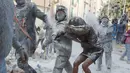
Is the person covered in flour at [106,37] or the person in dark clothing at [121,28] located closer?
the person covered in flour at [106,37]

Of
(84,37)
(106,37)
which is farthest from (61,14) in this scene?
(106,37)

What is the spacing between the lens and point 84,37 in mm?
4906

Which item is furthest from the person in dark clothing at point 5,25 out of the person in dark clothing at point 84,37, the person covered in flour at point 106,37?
the person covered in flour at point 106,37

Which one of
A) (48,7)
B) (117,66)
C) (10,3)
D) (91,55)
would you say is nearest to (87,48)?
(91,55)

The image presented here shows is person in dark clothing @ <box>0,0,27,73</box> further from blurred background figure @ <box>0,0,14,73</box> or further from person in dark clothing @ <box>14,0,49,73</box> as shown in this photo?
person in dark clothing @ <box>14,0,49,73</box>

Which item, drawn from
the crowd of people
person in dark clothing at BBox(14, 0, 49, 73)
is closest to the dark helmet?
the crowd of people

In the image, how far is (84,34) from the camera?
189 inches

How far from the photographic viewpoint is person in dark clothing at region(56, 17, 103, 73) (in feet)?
15.4

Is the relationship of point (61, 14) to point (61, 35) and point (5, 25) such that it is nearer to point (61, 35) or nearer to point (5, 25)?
point (61, 35)

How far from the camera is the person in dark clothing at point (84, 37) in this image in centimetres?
469

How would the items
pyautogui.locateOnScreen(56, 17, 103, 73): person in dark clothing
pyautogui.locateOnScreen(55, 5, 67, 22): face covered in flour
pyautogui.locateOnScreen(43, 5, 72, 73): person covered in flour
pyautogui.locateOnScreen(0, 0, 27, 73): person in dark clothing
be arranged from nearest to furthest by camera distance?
pyautogui.locateOnScreen(0, 0, 27, 73): person in dark clothing < pyautogui.locateOnScreen(56, 17, 103, 73): person in dark clothing < pyautogui.locateOnScreen(43, 5, 72, 73): person covered in flour < pyautogui.locateOnScreen(55, 5, 67, 22): face covered in flour

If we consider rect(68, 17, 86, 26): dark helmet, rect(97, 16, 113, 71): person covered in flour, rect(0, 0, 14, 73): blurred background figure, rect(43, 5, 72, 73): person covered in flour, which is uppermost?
rect(0, 0, 14, 73): blurred background figure

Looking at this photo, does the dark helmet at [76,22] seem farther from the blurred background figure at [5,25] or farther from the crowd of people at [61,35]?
the blurred background figure at [5,25]

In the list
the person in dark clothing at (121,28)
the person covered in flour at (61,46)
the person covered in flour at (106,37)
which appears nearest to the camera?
the person covered in flour at (61,46)
